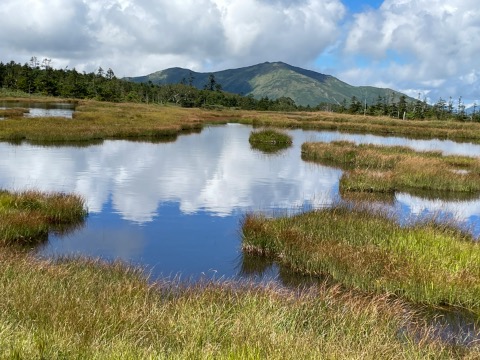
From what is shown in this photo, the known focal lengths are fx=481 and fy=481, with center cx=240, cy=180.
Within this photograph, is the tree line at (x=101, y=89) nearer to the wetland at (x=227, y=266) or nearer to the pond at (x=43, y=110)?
the pond at (x=43, y=110)

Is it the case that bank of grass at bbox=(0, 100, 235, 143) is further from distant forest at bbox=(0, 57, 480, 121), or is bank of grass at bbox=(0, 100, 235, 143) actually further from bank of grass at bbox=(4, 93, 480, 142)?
distant forest at bbox=(0, 57, 480, 121)

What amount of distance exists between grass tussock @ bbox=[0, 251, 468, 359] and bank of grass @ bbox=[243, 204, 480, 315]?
2333mm

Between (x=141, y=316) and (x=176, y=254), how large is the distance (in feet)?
29.5

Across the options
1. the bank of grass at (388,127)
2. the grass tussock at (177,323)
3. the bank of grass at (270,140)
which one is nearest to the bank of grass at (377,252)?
the grass tussock at (177,323)

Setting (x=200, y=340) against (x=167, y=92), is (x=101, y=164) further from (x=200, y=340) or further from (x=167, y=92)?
(x=167, y=92)

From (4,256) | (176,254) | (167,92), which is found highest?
(167,92)

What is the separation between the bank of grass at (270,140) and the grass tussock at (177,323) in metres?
47.3

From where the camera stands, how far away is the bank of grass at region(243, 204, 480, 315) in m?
13.2

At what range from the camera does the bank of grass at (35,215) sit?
17.3m

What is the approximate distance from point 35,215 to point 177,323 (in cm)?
1261

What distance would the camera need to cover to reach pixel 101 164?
37.8m

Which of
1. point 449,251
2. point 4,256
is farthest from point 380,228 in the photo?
point 4,256

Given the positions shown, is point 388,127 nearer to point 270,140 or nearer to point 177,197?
point 270,140

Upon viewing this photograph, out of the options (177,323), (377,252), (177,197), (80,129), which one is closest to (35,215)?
(177,197)
